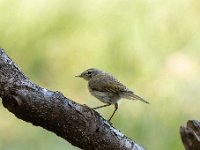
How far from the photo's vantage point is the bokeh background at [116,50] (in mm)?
3502

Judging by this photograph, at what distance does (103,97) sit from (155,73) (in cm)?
180

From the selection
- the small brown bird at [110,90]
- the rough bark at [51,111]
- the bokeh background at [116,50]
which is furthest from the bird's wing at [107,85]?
the bokeh background at [116,50]

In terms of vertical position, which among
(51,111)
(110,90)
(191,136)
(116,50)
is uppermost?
(116,50)

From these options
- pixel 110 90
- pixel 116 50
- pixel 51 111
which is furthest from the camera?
pixel 116 50

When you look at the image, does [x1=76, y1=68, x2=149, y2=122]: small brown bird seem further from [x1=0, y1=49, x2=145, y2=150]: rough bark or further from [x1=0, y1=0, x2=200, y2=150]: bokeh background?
[x1=0, y1=0, x2=200, y2=150]: bokeh background

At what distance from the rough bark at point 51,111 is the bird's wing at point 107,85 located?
458 millimetres

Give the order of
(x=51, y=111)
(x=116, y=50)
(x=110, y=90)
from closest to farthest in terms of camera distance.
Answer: (x=51, y=111) < (x=110, y=90) < (x=116, y=50)

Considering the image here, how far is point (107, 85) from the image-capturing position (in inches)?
76.6

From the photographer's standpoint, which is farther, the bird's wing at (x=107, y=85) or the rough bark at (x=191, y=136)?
the bird's wing at (x=107, y=85)

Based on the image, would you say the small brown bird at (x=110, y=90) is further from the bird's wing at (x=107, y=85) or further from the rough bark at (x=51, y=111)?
the rough bark at (x=51, y=111)

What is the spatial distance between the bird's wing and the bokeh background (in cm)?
138

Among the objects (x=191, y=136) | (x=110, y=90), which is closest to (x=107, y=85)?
(x=110, y=90)

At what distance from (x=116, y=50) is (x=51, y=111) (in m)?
2.53

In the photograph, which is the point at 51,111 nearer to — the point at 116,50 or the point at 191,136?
the point at 191,136
